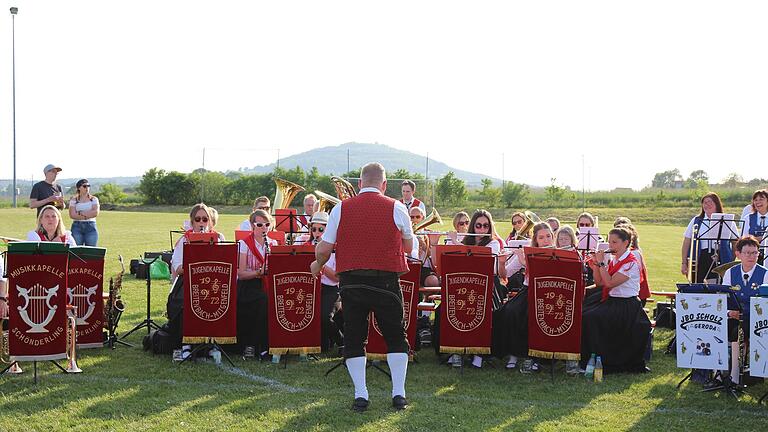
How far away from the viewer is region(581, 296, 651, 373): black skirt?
697cm

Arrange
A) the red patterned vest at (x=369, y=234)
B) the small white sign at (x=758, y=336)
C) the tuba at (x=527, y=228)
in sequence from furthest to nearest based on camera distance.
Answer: the tuba at (x=527, y=228) → the small white sign at (x=758, y=336) → the red patterned vest at (x=369, y=234)

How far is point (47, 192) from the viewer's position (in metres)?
10.6

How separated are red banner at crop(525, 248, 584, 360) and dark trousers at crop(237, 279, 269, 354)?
2575 millimetres

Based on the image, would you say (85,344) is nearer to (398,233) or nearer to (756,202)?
(398,233)

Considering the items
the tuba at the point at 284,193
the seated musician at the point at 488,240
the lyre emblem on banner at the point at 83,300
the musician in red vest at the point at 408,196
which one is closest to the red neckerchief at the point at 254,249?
the lyre emblem on banner at the point at 83,300

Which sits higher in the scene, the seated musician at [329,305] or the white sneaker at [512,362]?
the seated musician at [329,305]

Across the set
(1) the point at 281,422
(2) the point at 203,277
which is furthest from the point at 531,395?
(2) the point at 203,277

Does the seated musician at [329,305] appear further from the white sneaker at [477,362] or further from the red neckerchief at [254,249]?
the white sneaker at [477,362]

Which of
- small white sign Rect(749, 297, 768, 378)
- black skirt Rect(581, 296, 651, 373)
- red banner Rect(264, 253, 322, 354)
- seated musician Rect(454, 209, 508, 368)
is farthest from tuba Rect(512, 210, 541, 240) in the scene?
small white sign Rect(749, 297, 768, 378)

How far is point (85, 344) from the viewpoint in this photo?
7.59m

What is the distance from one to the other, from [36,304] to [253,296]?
200 centimetres

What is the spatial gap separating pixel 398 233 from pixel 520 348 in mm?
2209

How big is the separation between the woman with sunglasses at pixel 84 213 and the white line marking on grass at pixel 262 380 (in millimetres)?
4733

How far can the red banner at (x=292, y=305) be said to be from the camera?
Result: 22.6 feet
